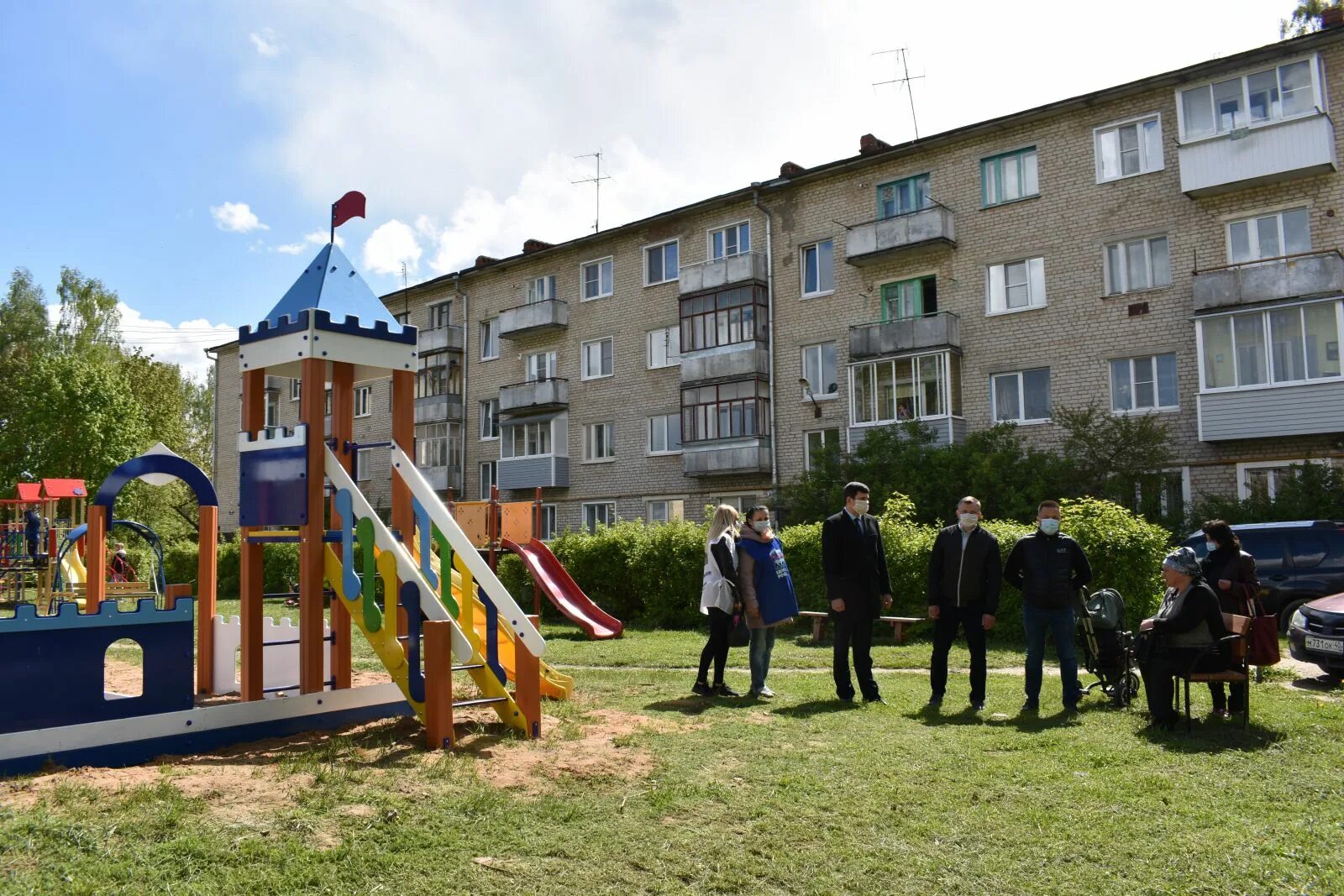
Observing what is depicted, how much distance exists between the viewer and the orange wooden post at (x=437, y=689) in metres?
7.10

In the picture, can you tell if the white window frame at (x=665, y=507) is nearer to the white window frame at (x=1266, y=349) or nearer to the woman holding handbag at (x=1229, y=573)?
the white window frame at (x=1266, y=349)

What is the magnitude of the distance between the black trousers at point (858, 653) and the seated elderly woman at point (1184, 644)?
7.97 feet

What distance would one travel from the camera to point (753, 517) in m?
10.0

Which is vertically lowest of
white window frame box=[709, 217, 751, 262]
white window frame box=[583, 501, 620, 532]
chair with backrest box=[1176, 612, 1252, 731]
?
chair with backrest box=[1176, 612, 1252, 731]

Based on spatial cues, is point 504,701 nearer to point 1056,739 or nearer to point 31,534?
point 1056,739

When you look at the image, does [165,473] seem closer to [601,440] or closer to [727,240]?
[727,240]

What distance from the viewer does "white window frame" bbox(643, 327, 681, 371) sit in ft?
112

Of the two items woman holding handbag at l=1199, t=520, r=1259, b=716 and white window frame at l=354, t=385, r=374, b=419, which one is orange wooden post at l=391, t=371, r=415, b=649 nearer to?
woman holding handbag at l=1199, t=520, r=1259, b=716

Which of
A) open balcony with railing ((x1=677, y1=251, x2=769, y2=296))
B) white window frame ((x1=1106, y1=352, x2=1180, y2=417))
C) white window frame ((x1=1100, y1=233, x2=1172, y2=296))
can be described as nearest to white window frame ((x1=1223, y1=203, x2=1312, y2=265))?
white window frame ((x1=1100, y1=233, x2=1172, y2=296))

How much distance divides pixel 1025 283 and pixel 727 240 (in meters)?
10.3

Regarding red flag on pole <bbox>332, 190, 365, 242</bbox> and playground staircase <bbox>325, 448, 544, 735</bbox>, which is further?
red flag on pole <bbox>332, 190, 365, 242</bbox>

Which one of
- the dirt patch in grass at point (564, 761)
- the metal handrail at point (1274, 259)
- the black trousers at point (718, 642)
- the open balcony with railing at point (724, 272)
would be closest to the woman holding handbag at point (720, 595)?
the black trousers at point (718, 642)

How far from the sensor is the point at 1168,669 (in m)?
8.15

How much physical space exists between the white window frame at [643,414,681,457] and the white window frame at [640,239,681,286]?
15.4ft
